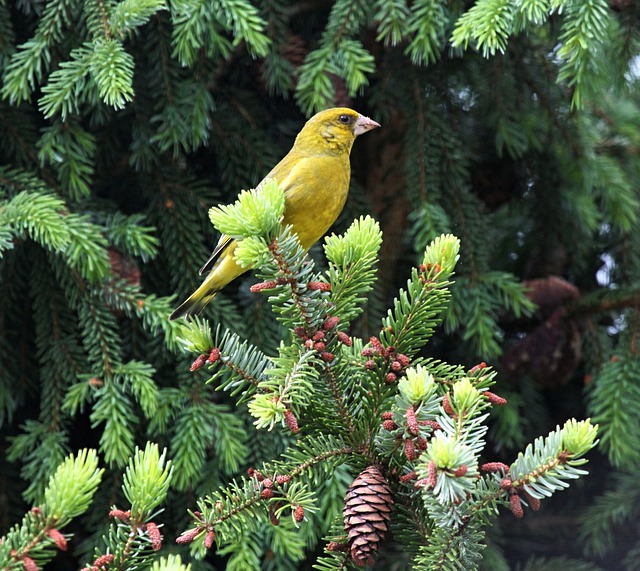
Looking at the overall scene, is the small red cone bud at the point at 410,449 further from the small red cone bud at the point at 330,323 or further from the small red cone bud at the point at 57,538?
the small red cone bud at the point at 57,538

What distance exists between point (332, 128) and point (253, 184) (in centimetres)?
32

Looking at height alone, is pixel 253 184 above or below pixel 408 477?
below

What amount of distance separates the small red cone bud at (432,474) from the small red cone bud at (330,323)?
1.16ft

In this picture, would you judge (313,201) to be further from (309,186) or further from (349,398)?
(349,398)

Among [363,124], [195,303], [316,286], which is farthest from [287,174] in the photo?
[316,286]

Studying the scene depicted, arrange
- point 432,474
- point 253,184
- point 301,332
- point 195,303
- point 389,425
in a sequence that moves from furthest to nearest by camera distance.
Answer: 1. point 253,184
2. point 195,303
3. point 301,332
4. point 389,425
5. point 432,474

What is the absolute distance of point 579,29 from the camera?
1913 millimetres

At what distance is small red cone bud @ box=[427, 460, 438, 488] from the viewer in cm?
104

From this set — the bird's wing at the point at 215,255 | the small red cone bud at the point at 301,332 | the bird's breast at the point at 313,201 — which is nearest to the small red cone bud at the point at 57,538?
the small red cone bud at the point at 301,332

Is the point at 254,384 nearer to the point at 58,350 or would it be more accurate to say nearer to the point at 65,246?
the point at 65,246

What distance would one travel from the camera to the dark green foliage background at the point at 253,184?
6.73ft

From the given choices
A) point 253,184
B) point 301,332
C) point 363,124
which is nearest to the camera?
point 301,332

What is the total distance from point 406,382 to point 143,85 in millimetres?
1534

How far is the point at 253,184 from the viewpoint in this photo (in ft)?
8.05
